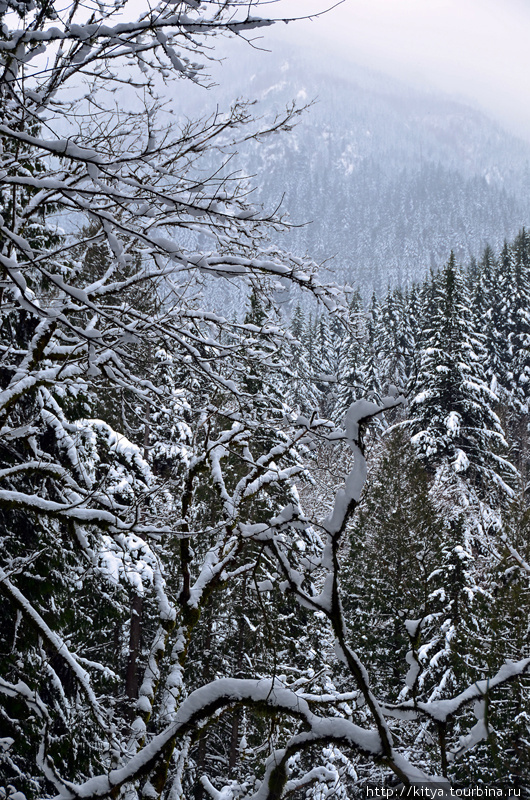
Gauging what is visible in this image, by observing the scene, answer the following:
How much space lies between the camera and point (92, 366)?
300cm

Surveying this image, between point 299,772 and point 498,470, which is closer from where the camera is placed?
point 299,772

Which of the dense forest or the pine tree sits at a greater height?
the pine tree

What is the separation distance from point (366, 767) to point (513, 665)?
1187 centimetres

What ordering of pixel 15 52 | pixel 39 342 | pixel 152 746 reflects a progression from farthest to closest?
pixel 39 342
pixel 15 52
pixel 152 746

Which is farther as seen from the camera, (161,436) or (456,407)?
(456,407)

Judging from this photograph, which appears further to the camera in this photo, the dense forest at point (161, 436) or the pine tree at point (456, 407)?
the pine tree at point (456, 407)

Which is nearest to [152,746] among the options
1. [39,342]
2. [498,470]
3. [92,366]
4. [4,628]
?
[92,366]

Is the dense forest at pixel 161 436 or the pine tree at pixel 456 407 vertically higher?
the pine tree at pixel 456 407

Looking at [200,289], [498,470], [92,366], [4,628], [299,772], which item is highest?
[498,470]

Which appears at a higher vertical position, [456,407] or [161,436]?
[456,407]

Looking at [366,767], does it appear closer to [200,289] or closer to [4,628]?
[4,628]

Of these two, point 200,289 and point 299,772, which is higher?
point 200,289

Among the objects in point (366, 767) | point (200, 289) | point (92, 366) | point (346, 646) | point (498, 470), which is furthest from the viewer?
point (498, 470)

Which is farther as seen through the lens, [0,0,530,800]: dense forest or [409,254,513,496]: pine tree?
[409,254,513,496]: pine tree
